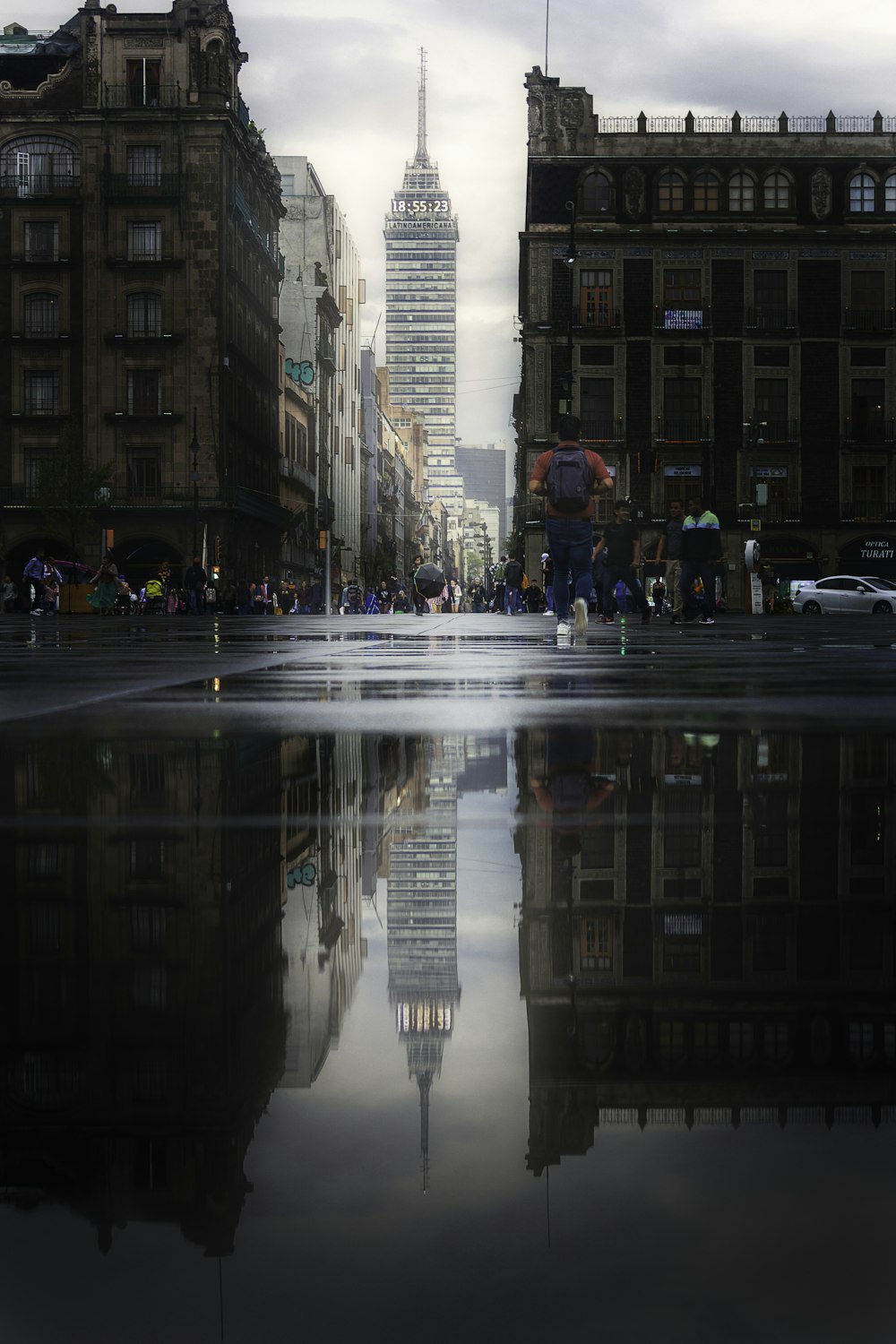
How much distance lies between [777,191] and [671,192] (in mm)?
4476

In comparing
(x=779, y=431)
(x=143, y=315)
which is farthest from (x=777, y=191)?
(x=143, y=315)

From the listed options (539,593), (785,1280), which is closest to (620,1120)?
(785,1280)

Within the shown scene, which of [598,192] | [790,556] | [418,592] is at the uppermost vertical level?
[598,192]

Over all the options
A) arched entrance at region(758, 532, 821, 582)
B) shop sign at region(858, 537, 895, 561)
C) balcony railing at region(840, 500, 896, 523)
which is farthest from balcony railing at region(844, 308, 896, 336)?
arched entrance at region(758, 532, 821, 582)

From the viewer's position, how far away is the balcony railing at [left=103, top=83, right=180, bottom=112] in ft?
195

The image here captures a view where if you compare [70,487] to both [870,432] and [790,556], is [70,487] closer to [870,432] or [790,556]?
[790,556]

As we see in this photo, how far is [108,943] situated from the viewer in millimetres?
2023

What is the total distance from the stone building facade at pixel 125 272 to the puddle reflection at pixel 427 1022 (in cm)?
5674

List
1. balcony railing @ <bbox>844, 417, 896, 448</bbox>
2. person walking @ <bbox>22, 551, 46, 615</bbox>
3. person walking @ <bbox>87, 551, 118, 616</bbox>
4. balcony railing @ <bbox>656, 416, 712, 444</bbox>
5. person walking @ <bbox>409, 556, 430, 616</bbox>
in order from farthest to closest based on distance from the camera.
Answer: balcony railing @ <bbox>844, 417, 896, 448</bbox> → balcony railing @ <bbox>656, 416, 712, 444</bbox> → person walking @ <bbox>22, 551, 46, 615</bbox> → person walking @ <bbox>87, 551, 118, 616</bbox> → person walking @ <bbox>409, 556, 430, 616</bbox>

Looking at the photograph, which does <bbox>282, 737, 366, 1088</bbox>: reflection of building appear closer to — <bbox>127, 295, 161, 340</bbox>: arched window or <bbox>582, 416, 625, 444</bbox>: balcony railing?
<bbox>127, 295, 161, 340</bbox>: arched window

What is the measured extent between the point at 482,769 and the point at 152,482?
56428 millimetres

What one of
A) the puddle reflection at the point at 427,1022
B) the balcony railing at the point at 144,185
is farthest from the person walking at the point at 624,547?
the balcony railing at the point at 144,185

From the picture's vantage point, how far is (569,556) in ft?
47.9

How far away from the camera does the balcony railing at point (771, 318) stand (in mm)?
64125
